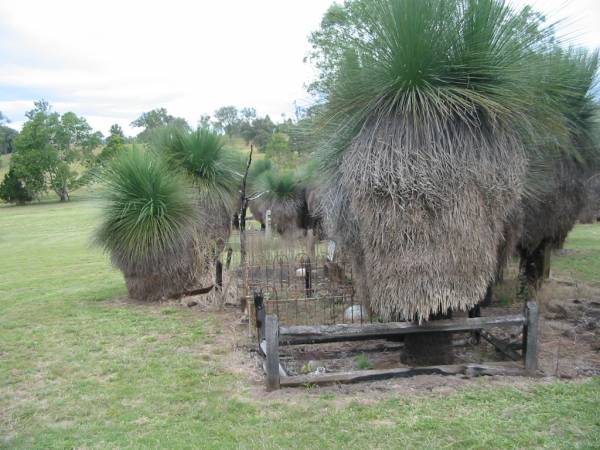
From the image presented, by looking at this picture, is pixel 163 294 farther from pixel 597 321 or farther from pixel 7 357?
pixel 597 321

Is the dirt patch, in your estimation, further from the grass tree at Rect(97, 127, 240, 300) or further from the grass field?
the grass tree at Rect(97, 127, 240, 300)

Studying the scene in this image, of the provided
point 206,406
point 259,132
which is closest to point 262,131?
point 259,132

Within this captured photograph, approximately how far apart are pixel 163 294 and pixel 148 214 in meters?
1.62

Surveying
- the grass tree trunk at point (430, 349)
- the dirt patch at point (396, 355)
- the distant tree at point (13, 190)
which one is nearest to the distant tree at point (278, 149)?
the dirt patch at point (396, 355)

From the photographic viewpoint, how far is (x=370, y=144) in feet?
17.9

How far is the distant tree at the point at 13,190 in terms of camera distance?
4975 cm

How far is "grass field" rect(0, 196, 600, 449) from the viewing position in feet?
14.2

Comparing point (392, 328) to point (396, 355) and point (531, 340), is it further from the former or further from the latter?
point (531, 340)

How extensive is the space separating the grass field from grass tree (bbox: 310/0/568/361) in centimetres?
113

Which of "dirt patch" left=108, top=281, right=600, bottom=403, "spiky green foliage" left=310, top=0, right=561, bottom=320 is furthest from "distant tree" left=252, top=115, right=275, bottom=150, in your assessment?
"spiky green foliage" left=310, top=0, right=561, bottom=320

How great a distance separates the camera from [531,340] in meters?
5.71

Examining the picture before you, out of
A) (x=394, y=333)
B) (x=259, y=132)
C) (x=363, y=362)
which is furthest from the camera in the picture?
(x=259, y=132)

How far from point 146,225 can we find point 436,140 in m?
6.11

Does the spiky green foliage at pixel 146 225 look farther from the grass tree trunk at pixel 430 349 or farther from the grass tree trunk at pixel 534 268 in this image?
the grass tree trunk at pixel 534 268
